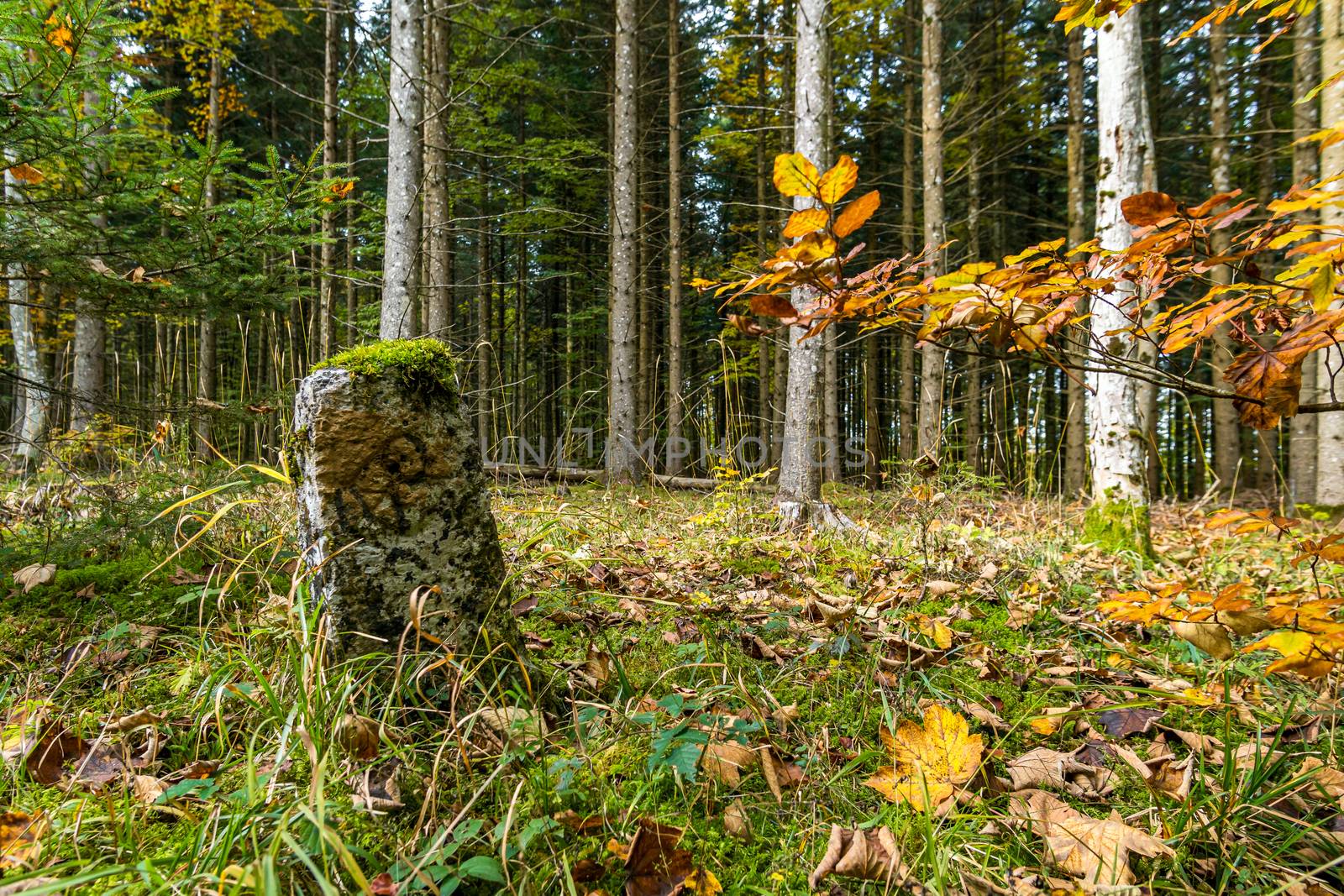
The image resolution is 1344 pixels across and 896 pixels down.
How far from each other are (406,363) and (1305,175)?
26.4 feet

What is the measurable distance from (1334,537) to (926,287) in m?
0.99

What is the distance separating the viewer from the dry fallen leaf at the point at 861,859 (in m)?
1.12

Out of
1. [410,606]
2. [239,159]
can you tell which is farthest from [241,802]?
A: [239,159]

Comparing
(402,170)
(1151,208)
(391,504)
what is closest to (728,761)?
(391,504)

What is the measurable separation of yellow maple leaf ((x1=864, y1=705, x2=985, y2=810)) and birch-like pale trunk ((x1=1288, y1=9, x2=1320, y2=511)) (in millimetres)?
4672

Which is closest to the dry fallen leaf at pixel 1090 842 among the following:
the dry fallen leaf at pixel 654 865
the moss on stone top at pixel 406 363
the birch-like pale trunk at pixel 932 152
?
the dry fallen leaf at pixel 654 865

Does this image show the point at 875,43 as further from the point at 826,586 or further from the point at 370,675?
the point at 370,675

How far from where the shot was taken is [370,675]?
1.37m

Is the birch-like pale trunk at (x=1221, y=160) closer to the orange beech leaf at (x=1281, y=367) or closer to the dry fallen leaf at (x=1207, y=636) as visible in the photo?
the dry fallen leaf at (x=1207, y=636)

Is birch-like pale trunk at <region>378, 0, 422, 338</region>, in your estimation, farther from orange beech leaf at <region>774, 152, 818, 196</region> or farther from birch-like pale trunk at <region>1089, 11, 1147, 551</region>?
Answer: birch-like pale trunk at <region>1089, 11, 1147, 551</region>

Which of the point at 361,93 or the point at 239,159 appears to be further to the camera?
the point at 361,93

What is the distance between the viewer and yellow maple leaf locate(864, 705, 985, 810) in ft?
4.26

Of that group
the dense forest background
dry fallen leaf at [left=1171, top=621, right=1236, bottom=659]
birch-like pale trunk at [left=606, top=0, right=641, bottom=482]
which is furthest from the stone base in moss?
birch-like pale trunk at [left=606, top=0, right=641, bottom=482]

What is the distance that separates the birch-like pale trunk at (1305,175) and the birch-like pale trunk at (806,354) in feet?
10.5
